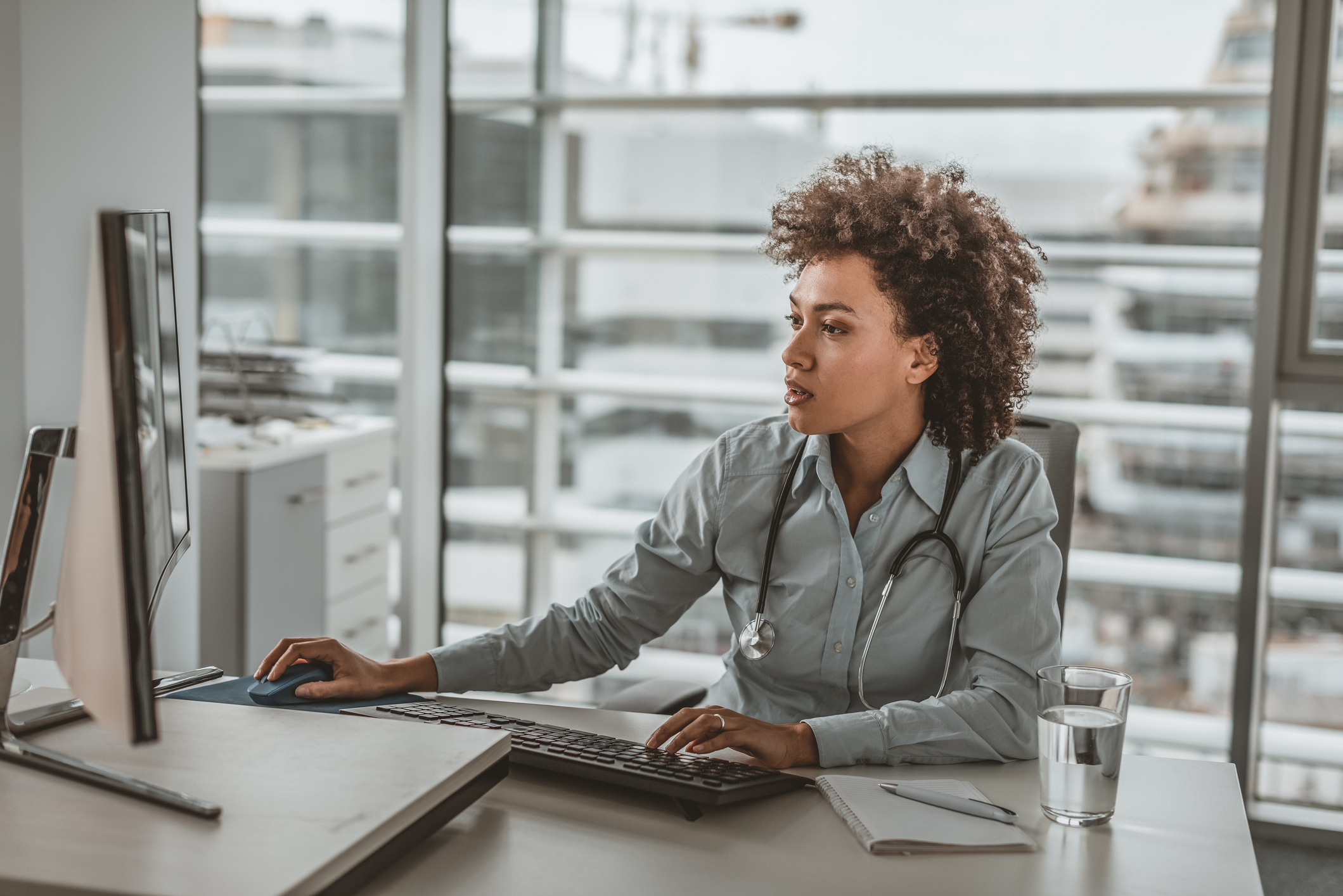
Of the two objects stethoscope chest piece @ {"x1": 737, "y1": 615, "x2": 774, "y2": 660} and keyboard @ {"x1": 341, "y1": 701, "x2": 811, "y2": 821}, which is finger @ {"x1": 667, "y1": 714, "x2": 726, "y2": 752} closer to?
keyboard @ {"x1": 341, "y1": 701, "x2": 811, "y2": 821}

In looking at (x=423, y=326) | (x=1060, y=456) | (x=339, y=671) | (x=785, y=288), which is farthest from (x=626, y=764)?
(x=423, y=326)

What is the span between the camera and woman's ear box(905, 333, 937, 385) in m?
1.58

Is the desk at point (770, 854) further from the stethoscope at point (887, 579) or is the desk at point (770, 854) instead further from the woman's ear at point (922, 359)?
the woman's ear at point (922, 359)

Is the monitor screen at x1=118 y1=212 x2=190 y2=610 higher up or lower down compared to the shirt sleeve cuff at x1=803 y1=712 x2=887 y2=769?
higher up

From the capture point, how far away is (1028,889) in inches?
36.8

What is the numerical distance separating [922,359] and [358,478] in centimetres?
206

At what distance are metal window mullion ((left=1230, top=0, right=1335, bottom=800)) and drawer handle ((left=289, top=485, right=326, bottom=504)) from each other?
7.53ft

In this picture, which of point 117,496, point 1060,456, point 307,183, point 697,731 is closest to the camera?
point 117,496

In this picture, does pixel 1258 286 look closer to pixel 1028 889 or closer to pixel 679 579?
pixel 679 579

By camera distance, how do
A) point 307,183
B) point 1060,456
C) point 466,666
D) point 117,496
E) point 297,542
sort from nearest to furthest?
1. point 117,496
2. point 466,666
3. point 1060,456
4. point 297,542
5. point 307,183

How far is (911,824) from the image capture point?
1029mm

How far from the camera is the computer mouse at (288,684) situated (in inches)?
47.3

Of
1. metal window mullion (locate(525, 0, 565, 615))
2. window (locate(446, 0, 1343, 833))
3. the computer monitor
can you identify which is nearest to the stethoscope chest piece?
the computer monitor

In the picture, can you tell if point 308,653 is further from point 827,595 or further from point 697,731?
point 827,595
